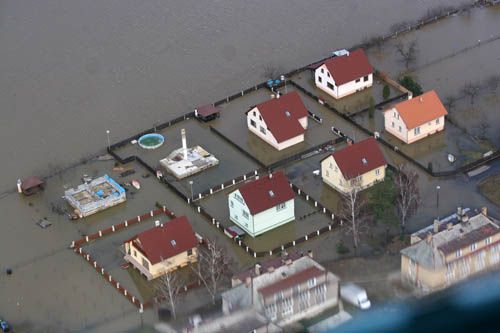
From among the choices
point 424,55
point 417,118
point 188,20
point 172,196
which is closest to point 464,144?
point 417,118

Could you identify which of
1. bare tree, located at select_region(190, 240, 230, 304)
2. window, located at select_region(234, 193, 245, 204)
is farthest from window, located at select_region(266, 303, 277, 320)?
window, located at select_region(234, 193, 245, 204)

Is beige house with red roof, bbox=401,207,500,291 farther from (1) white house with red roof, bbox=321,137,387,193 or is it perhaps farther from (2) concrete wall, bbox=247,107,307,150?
(2) concrete wall, bbox=247,107,307,150

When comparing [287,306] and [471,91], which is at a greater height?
[471,91]

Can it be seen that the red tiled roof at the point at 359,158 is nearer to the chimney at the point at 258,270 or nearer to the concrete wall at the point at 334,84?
the chimney at the point at 258,270

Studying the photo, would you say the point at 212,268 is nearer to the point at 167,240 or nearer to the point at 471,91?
the point at 167,240

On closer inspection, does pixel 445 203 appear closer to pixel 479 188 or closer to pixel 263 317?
pixel 479 188

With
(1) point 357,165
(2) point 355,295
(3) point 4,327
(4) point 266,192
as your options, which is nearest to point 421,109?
(1) point 357,165
